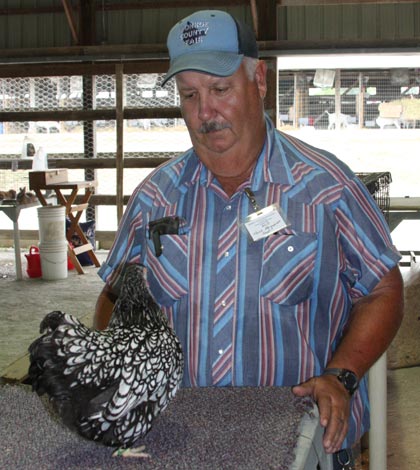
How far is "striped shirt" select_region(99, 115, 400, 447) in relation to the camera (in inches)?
63.8

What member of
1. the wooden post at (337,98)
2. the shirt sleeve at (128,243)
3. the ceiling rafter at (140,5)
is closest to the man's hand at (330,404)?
the shirt sleeve at (128,243)

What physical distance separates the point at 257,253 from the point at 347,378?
0.35 m

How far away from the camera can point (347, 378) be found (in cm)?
147

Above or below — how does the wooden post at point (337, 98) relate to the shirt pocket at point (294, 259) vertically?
above

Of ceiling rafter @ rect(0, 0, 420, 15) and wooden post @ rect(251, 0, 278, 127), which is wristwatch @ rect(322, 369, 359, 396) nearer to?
wooden post @ rect(251, 0, 278, 127)

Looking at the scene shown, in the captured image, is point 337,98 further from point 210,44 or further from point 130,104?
point 210,44

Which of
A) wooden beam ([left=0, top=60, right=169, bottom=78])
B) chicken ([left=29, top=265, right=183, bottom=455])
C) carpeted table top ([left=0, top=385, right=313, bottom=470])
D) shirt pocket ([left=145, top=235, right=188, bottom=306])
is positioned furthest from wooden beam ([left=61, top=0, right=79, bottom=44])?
chicken ([left=29, top=265, right=183, bottom=455])

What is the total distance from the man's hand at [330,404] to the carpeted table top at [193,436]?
0.08 ft

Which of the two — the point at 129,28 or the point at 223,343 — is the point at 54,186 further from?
the point at 223,343

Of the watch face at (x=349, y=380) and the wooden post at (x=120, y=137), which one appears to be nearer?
the watch face at (x=349, y=380)

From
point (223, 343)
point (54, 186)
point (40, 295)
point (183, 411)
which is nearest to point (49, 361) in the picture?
point (183, 411)

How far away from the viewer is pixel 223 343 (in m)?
1.63

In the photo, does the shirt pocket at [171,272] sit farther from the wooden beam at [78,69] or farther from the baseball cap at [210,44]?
the wooden beam at [78,69]

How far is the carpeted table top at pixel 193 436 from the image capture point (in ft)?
4.02
